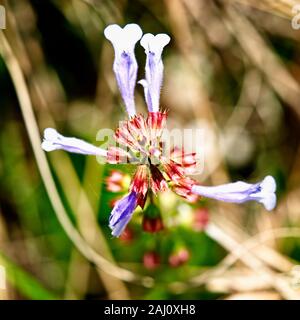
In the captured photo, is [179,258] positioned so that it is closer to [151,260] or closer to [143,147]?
[151,260]

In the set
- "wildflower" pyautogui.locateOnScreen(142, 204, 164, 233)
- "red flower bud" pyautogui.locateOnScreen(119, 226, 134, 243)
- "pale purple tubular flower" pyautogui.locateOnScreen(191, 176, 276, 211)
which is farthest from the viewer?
"red flower bud" pyautogui.locateOnScreen(119, 226, 134, 243)

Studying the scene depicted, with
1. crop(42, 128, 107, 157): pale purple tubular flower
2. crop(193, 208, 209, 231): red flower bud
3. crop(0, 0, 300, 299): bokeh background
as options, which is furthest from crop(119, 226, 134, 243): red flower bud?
crop(42, 128, 107, 157): pale purple tubular flower

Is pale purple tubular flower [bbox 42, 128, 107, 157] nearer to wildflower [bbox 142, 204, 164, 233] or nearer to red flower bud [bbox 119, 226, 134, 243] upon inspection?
wildflower [bbox 142, 204, 164, 233]

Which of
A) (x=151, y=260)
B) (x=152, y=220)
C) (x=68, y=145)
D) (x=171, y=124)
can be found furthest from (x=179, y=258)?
(x=68, y=145)

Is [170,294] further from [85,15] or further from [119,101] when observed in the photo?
[85,15]

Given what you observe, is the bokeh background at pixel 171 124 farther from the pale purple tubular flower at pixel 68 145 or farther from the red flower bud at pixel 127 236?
the pale purple tubular flower at pixel 68 145
